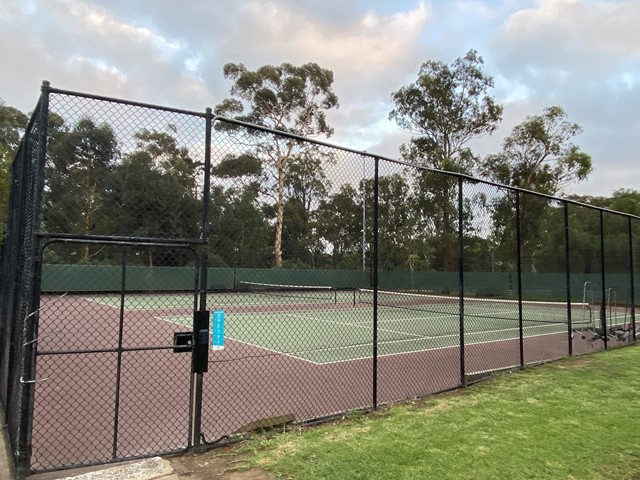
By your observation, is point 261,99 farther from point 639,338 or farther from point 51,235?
point 51,235

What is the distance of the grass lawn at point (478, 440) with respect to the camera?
11.8 ft

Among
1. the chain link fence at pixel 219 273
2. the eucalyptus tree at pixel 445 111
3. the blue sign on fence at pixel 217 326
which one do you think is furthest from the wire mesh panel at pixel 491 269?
the eucalyptus tree at pixel 445 111

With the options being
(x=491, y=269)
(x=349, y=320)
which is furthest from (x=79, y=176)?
(x=349, y=320)

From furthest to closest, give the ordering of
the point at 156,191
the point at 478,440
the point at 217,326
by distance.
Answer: the point at 217,326, the point at 478,440, the point at 156,191

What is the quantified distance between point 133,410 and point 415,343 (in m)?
6.79

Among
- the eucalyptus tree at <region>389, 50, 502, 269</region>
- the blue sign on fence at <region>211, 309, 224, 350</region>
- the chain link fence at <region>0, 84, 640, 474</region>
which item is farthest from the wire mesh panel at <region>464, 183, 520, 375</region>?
the eucalyptus tree at <region>389, 50, 502, 269</region>

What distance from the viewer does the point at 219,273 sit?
5.21m

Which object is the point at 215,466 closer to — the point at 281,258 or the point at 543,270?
the point at 281,258

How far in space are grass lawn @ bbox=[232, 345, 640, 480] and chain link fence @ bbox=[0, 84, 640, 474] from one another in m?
0.55

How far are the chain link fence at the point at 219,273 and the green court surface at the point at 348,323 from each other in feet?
0.59

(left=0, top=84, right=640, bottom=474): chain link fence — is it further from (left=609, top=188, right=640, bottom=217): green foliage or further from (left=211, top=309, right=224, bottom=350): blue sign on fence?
(left=609, top=188, right=640, bottom=217): green foliage

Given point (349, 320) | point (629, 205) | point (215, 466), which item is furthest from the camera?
point (629, 205)

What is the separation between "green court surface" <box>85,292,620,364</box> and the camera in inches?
350

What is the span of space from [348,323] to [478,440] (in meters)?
10.4
